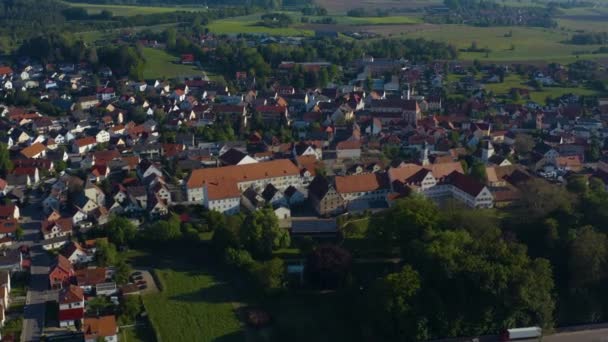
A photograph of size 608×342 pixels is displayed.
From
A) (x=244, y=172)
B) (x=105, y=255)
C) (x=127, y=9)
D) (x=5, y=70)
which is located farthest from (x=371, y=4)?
(x=105, y=255)

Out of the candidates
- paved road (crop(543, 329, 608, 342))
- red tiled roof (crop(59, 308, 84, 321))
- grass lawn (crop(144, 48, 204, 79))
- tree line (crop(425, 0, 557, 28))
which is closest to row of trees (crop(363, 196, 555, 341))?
paved road (crop(543, 329, 608, 342))

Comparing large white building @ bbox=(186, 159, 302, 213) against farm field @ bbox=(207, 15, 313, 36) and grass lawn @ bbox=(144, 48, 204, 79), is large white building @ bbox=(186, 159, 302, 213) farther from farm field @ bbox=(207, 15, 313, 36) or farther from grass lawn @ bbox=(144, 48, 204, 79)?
farm field @ bbox=(207, 15, 313, 36)

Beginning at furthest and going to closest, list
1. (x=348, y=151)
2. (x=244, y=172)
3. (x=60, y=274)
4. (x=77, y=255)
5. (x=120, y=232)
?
(x=348, y=151) → (x=244, y=172) → (x=120, y=232) → (x=77, y=255) → (x=60, y=274)

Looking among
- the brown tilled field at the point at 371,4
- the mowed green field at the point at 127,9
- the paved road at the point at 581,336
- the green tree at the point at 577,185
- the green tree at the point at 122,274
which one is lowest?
the paved road at the point at 581,336

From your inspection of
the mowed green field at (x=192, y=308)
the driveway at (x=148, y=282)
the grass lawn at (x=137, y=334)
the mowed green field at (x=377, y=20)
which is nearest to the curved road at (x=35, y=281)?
the grass lawn at (x=137, y=334)

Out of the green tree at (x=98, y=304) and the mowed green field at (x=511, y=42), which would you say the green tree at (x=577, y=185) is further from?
the mowed green field at (x=511, y=42)

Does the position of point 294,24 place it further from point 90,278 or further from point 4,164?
point 90,278

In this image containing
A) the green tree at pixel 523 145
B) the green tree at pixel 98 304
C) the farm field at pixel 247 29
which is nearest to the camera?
the green tree at pixel 98 304
